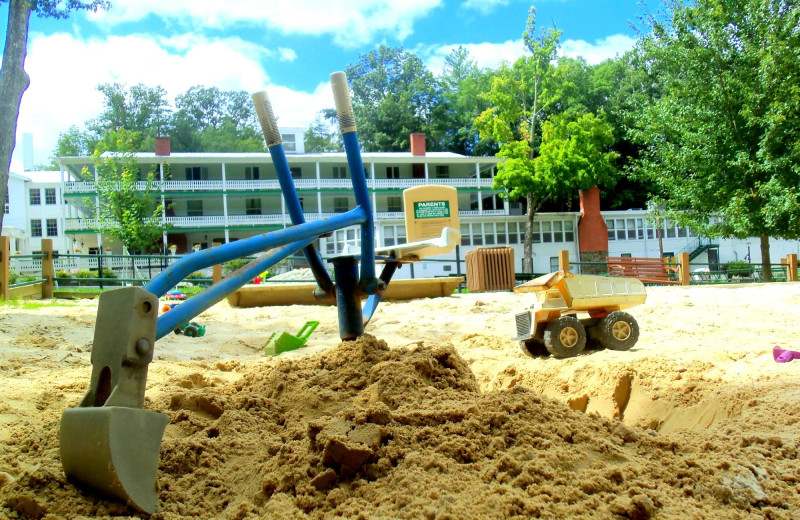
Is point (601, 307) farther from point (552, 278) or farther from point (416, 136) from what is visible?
point (416, 136)

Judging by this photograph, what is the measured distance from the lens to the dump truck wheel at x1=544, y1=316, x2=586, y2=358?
20.7ft

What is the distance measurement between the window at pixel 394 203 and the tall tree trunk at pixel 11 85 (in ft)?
98.9

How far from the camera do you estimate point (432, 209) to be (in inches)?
162

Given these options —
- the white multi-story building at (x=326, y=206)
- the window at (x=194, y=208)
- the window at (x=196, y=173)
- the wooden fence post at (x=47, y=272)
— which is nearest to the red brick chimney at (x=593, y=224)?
the white multi-story building at (x=326, y=206)

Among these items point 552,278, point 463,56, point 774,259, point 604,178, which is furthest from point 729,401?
point 463,56

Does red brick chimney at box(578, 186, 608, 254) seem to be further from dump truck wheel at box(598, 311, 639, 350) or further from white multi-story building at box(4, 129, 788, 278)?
dump truck wheel at box(598, 311, 639, 350)

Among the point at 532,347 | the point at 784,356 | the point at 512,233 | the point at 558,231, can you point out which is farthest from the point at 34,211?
the point at 784,356

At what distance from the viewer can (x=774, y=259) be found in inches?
1570

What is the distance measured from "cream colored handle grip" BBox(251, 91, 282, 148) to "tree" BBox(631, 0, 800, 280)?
736 inches

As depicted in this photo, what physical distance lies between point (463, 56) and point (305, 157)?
73.1ft

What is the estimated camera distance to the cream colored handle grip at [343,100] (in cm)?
329

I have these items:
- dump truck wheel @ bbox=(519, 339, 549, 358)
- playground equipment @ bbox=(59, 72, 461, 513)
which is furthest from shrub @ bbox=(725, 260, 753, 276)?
Result: playground equipment @ bbox=(59, 72, 461, 513)

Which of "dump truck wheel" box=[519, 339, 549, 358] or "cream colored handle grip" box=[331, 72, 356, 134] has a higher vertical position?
"cream colored handle grip" box=[331, 72, 356, 134]

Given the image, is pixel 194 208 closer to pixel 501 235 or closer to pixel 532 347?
pixel 501 235
